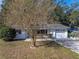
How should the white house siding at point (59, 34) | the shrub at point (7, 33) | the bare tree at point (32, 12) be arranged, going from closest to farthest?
the bare tree at point (32, 12), the shrub at point (7, 33), the white house siding at point (59, 34)

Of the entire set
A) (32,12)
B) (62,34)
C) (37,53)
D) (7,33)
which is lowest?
(37,53)

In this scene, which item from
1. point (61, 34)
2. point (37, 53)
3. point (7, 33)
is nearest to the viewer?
point (37, 53)

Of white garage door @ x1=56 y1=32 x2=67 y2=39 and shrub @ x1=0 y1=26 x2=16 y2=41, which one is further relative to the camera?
white garage door @ x1=56 y1=32 x2=67 y2=39

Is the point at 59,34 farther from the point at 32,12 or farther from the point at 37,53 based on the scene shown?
the point at 37,53

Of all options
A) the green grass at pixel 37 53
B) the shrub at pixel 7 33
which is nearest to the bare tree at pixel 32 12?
the green grass at pixel 37 53

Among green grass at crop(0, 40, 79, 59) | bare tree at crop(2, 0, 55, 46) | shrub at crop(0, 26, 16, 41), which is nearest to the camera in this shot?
green grass at crop(0, 40, 79, 59)

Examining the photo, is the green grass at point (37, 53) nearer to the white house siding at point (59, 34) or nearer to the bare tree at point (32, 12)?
the bare tree at point (32, 12)

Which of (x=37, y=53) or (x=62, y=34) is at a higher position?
(x=62, y=34)

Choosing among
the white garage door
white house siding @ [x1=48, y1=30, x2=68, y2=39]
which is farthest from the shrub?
the white garage door

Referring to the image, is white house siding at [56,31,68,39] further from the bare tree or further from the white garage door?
the bare tree

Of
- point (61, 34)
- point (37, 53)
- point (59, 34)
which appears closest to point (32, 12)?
point (37, 53)

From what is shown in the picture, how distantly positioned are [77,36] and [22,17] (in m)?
17.2

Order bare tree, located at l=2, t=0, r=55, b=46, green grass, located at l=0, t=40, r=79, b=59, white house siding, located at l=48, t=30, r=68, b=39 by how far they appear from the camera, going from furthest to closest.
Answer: white house siding, located at l=48, t=30, r=68, b=39 < bare tree, located at l=2, t=0, r=55, b=46 < green grass, located at l=0, t=40, r=79, b=59

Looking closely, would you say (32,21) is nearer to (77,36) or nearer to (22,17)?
(22,17)
